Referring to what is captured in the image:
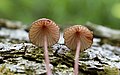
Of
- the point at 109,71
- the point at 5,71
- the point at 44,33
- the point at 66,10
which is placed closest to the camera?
the point at 5,71

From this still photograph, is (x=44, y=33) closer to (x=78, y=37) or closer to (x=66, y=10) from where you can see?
(x=78, y=37)

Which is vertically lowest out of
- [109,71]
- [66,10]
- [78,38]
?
[109,71]

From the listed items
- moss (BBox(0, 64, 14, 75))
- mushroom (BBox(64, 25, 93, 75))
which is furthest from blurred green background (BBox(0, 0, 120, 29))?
moss (BBox(0, 64, 14, 75))

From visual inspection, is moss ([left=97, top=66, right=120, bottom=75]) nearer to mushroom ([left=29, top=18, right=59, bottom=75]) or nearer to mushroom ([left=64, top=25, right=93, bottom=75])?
mushroom ([left=64, top=25, right=93, bottom=75])

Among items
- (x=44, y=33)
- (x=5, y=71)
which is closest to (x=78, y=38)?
(x=44, y=33)

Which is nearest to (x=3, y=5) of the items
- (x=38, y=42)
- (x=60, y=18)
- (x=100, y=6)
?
(x=60, y=18)

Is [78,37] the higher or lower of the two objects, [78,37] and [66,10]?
the lower

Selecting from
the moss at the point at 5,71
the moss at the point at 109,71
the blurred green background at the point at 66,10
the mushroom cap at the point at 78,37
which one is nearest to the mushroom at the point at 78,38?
the mushroom cap at the point at 78,37

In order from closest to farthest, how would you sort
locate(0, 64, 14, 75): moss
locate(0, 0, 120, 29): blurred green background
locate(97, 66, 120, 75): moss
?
locate(0, 64, 14, 75): moss
locate(97, 66, 120, 75): moss
locate(0, 0, 120, 29): blurred green background
